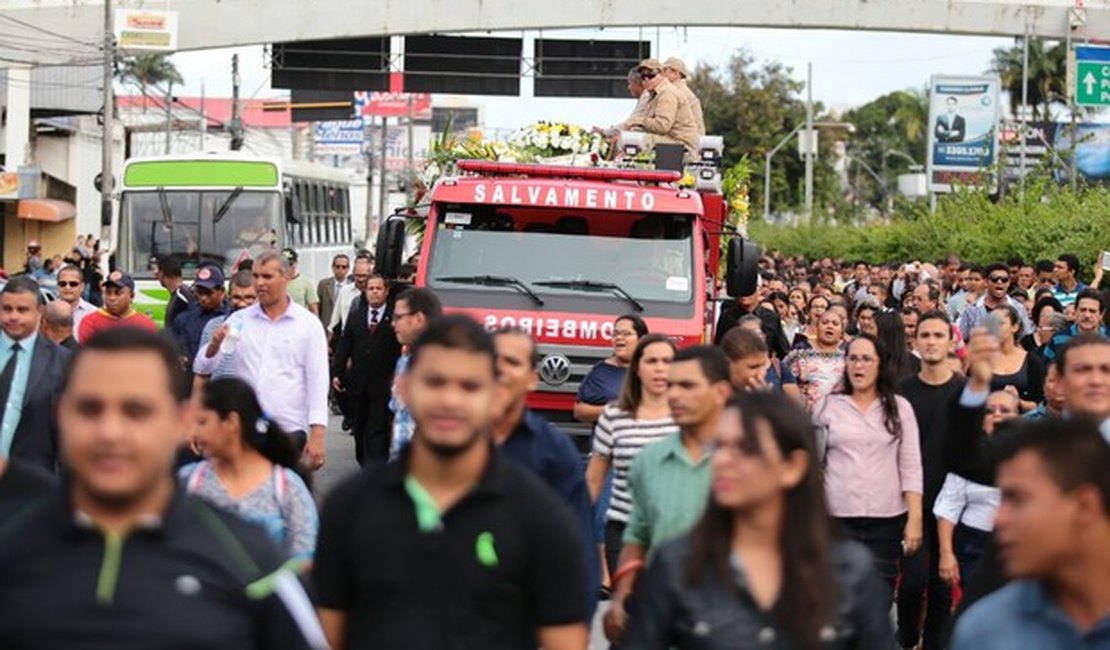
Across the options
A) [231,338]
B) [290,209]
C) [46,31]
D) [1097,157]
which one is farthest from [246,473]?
[1097,157]

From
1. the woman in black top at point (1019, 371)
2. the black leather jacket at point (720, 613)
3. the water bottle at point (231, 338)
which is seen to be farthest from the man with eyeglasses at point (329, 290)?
the black leather jacket at point (720, 613)

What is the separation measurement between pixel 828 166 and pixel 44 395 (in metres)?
87.1

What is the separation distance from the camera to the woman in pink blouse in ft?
34.2

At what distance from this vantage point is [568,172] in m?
16.4

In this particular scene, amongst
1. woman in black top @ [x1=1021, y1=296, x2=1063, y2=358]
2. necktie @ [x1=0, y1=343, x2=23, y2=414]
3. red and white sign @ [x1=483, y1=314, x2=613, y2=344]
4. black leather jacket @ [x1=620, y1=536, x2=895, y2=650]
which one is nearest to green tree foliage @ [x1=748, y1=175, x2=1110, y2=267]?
woman in black top @ [x1=1021, y1=296, x2=1063, y2=358]

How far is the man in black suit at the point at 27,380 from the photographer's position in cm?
1061

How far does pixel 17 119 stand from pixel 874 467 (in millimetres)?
44608

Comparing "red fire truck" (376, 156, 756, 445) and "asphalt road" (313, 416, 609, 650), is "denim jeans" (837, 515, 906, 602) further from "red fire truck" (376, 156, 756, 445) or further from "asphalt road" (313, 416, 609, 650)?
"asphalt road" (313, 416, 609, 650)

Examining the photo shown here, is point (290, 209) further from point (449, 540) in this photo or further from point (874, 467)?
point (449, 540)

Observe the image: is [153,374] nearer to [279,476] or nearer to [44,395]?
[279,476]

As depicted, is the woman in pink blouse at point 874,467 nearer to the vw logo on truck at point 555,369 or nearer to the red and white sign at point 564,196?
the vw logo on truck at point 555,369

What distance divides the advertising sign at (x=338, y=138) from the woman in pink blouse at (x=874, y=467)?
8697 cm

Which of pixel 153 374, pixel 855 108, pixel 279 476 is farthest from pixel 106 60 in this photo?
pixel 855 108

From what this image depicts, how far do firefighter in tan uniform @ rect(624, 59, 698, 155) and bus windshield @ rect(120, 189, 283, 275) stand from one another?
1134cm
